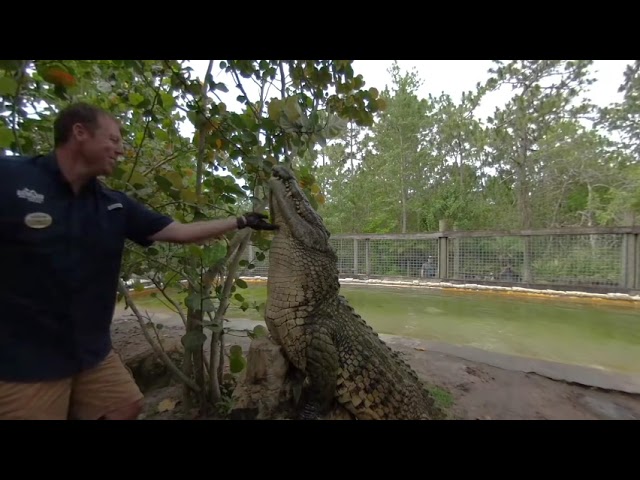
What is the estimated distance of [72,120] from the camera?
1132mm

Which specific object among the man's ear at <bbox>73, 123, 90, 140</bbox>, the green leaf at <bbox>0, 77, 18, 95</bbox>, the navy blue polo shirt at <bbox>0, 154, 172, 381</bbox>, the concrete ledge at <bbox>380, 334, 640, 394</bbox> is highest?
the green leaf at <bbox>0, 77, 18, 95</bbox>

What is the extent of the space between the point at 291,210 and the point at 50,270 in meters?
1.15

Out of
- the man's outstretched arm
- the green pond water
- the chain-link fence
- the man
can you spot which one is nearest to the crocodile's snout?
the man's outstretched arm

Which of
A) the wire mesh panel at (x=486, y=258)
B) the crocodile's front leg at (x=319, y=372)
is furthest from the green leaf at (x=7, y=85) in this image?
the wire mesh panel at (x=486, y=258)

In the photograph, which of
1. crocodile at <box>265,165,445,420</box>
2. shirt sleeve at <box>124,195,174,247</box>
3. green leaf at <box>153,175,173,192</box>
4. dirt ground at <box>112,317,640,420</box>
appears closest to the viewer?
shirt sleeve at <box>124,195,174,247</box>

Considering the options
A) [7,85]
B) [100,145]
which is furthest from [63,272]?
[7,85]

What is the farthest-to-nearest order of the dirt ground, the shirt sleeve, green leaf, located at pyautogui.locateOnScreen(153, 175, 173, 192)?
the dirt ground, green leaf, located at pyautogui.locateOnScreen(153, 175, 173, 192), the shirt sleeve

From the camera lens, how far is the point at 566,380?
3.21 metres

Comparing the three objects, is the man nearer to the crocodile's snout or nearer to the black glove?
the black glove

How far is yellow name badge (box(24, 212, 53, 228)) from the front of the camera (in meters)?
1.05

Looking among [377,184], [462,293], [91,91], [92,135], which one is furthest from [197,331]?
[377,184]

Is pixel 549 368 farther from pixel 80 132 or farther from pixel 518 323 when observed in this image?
pixel 80 132

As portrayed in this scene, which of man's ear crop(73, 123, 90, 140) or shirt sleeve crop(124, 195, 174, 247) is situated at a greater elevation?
man's ear crop(73, 123, 90, 140)

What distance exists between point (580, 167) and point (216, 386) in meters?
15.1
